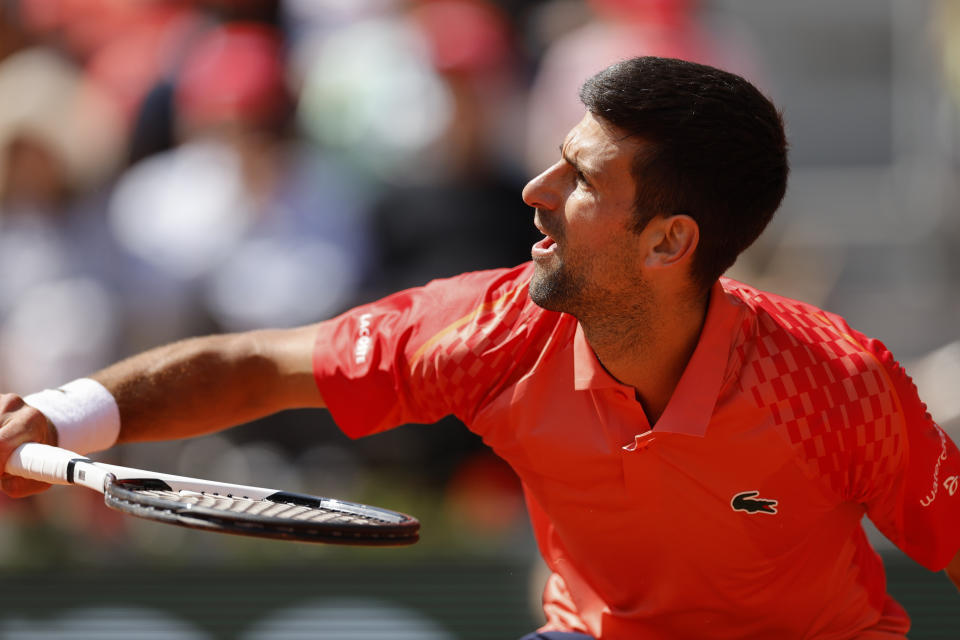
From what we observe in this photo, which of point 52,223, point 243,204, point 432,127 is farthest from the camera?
point 52,223

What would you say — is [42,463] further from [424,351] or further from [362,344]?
[424,351]

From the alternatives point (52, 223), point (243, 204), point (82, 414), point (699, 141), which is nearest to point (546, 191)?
point (699, 141)

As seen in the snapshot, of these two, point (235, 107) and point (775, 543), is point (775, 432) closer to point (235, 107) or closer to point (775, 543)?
point (775, 543)

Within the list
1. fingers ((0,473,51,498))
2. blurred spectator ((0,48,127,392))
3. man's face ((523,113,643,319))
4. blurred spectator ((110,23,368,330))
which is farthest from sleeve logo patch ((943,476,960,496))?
blurred spectator ((0,48,127,392))

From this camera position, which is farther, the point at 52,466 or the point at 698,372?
the point at 698,372

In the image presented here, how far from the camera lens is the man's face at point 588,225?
3162mm

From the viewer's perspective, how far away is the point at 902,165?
7367 mm

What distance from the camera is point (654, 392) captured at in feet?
10.8

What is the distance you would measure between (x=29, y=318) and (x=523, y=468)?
4102 mm

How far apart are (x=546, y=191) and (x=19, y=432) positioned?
1391 millimetres

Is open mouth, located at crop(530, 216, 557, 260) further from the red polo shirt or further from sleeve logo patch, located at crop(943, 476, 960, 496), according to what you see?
sleeve logo patch, located at crop(943, 476, 960, 496)

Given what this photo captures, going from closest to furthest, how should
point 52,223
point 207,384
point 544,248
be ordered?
point 544,248
point 207,384
point 52,223

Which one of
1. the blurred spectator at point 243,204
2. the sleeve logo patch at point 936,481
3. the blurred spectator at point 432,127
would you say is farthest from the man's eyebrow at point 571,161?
the blurred spectator at point 243,204

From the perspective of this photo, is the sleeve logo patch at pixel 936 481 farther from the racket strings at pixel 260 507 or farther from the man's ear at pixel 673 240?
the racket strings at pixel 260 507
